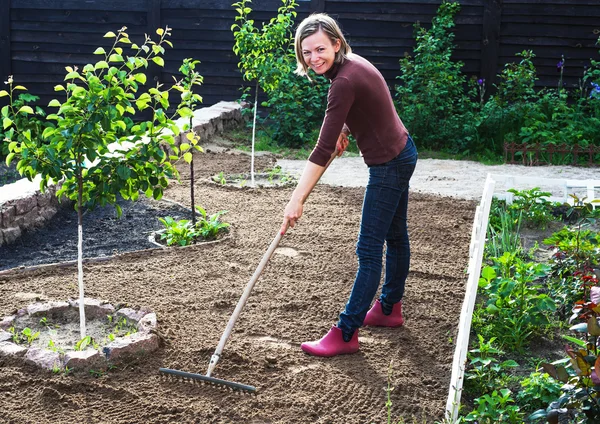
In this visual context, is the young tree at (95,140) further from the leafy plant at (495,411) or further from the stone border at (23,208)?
the leafy plant at (495,411)

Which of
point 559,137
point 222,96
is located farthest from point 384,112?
point 222,96

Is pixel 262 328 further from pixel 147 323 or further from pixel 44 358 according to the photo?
pixel 44 358

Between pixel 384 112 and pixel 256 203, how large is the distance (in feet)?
12.3

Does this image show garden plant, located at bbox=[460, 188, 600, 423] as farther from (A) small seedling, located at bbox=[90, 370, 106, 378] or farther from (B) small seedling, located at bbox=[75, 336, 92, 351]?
(B) small seedling, located at bbox=[75, 336, 92, 351]

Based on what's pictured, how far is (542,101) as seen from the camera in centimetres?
1076

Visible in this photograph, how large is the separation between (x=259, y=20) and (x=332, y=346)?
29.1 ft

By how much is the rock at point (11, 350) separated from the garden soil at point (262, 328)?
39mm

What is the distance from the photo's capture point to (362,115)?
408cm

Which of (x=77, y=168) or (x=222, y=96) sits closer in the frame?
(x=77, y=168)

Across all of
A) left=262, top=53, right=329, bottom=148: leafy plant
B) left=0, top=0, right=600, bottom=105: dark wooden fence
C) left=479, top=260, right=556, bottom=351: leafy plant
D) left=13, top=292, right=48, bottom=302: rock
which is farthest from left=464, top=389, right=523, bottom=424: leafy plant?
left=0, top=0, right=600, bottom=105: dark wooden fence

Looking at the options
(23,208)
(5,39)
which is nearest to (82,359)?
(23,208)

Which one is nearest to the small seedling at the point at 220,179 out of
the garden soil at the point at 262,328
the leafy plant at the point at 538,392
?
the garden soil at the point at 262,328

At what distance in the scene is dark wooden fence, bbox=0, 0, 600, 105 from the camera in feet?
37.0

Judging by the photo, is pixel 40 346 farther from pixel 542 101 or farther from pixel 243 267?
pixel 542 101
